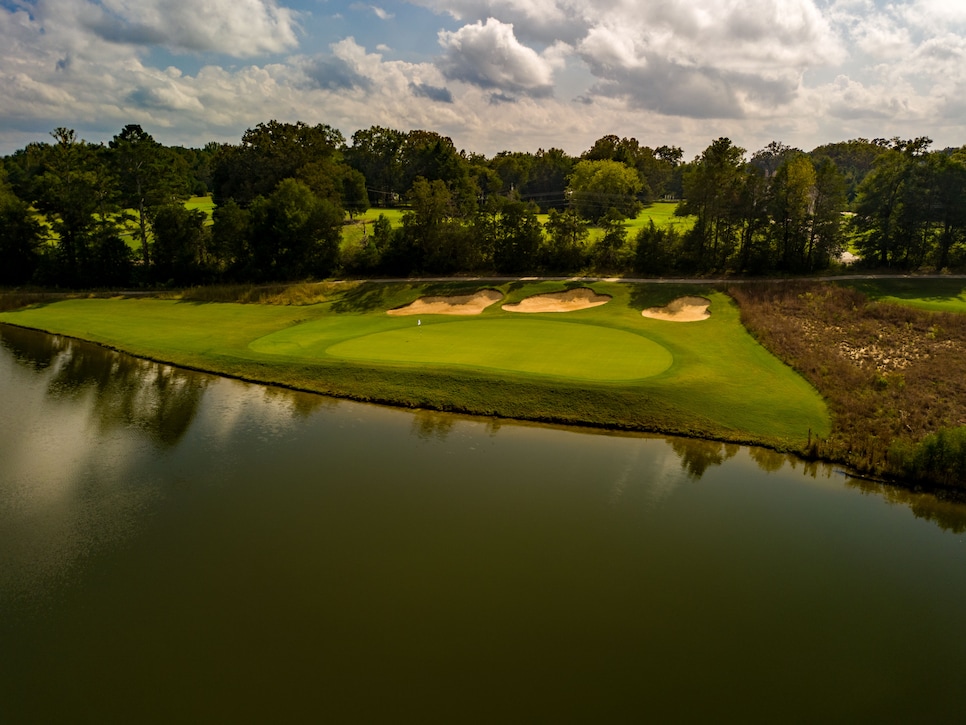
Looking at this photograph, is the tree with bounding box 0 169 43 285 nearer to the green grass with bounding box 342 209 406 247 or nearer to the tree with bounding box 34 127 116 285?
the tree with bounding box 34 127 116 285

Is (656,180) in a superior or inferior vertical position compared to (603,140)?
inferior

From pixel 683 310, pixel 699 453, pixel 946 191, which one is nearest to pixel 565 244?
pixel 683 310

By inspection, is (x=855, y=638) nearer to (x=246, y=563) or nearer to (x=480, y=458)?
(x=480, y=458)

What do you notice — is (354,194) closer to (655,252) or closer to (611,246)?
(611,246)

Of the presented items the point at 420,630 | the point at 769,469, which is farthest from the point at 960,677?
the point at 420,630

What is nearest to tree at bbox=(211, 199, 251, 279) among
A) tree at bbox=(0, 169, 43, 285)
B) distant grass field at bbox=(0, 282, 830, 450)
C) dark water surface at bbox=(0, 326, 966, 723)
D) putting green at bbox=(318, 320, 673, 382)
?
distant grass field at bbox=(0, 282, 830, 450)
